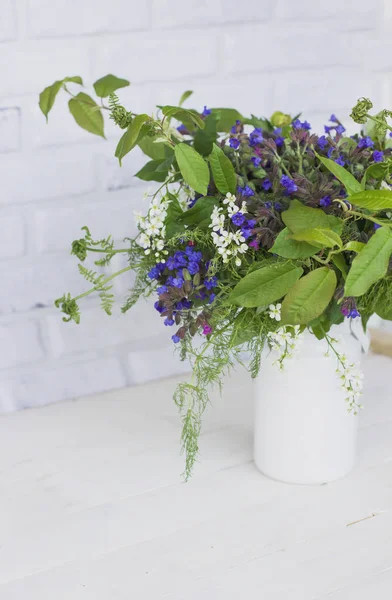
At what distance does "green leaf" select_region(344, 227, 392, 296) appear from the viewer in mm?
669

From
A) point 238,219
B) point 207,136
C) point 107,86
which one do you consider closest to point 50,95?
point 107,86

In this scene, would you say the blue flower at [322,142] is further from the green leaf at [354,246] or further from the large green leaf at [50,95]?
the large green leaf at [50,95]

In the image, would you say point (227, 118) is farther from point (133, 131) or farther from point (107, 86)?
point (133, 131)

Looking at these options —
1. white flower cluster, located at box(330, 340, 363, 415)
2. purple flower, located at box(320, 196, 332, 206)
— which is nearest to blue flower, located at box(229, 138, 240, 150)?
purple flower, located at box(320, 196, 332, 206)

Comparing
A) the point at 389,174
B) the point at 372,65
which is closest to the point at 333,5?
the point at 372,65

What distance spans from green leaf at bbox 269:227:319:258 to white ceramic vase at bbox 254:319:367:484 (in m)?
0.14

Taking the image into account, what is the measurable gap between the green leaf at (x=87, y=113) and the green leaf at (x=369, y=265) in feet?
1.25

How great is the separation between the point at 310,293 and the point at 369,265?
0.20 feet

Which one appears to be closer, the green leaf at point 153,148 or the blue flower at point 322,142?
the blue flower at point 322,142

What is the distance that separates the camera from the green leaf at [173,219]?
814 millimetres

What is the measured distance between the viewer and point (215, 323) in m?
0.80

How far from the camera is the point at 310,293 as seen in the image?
0.71 meters

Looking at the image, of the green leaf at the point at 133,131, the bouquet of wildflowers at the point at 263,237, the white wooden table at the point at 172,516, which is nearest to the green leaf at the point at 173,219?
the bouquet of wildflowers at the point at 263,237

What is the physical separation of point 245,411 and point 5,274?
367mm
